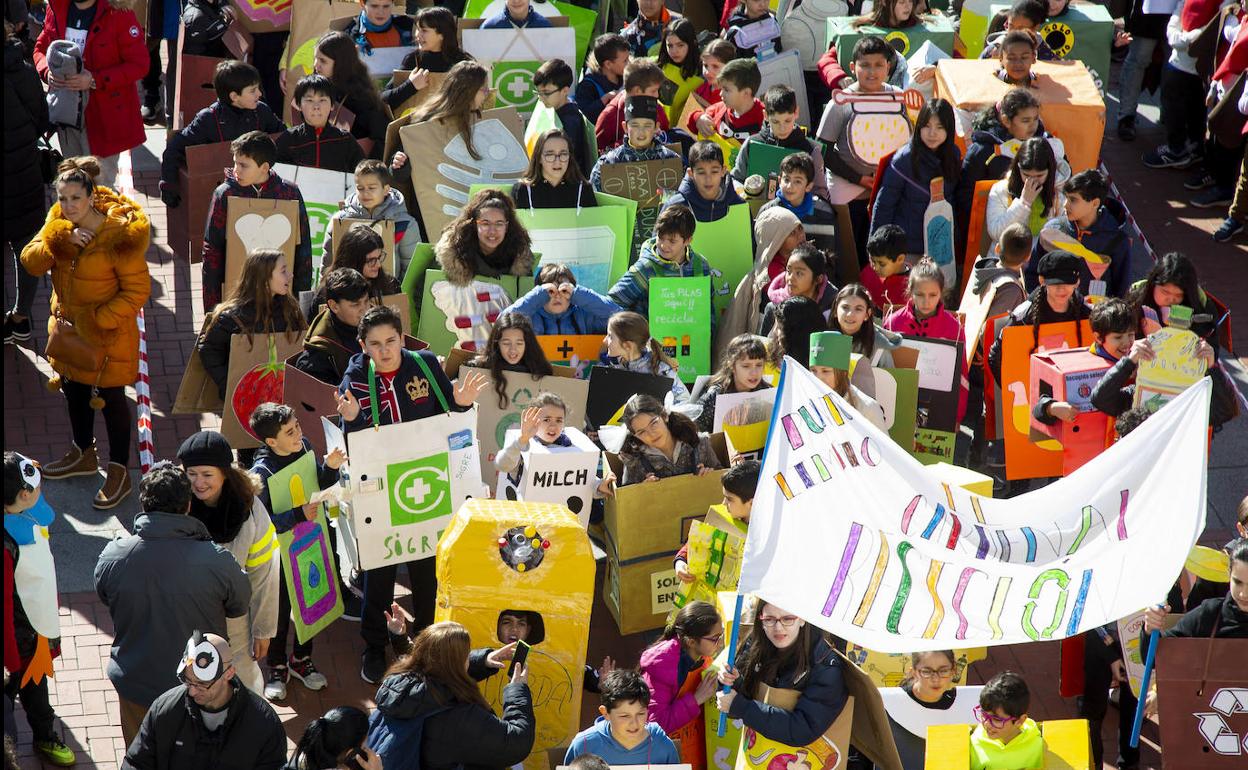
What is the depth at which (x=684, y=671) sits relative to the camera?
303 inches

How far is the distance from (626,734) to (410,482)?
2.04 metres

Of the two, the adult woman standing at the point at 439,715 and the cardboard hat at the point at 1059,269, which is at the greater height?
the cardboard hat at the point at 1059,269

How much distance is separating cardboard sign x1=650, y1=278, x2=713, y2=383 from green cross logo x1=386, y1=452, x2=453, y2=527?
210 cm

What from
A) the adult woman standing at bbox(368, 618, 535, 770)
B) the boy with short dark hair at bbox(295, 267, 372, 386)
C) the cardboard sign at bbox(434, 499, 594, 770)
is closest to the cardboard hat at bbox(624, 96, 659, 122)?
the boy with short dark hair at bbox(295, 267, 372, 386)

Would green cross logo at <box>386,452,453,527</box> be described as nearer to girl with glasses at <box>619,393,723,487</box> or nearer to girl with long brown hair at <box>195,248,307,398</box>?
girl with glasses at <box>619,393,723,487</box>

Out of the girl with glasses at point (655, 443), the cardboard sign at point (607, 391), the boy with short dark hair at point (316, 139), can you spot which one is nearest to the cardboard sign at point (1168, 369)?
the girl with glasses at point (655, 443)

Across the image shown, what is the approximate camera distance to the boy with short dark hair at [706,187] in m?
10.9

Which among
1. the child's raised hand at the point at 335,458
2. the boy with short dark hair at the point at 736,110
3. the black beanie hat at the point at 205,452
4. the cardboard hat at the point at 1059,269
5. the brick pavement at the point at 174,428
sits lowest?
the brick pavement at the point at 174,428

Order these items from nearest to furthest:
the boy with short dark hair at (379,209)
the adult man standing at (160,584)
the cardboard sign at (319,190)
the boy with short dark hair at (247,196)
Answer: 1. the adult man standing at (160,584)
2. the boy with short dark hair at (247,196)
3. the boy with short dark hair at (379,209)
4. the cardboard sign at (319,190)

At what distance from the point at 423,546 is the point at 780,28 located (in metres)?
6.52

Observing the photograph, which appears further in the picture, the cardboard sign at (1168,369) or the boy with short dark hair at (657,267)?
the boy with short dark hair at (657,267)

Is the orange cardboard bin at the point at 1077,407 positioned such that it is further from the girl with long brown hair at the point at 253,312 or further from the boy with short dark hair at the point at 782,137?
the girl with long brown hair at the point at 253,312

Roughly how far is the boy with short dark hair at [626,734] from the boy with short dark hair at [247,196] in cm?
442

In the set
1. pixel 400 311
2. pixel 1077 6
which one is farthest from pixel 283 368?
pixel 1077 6
